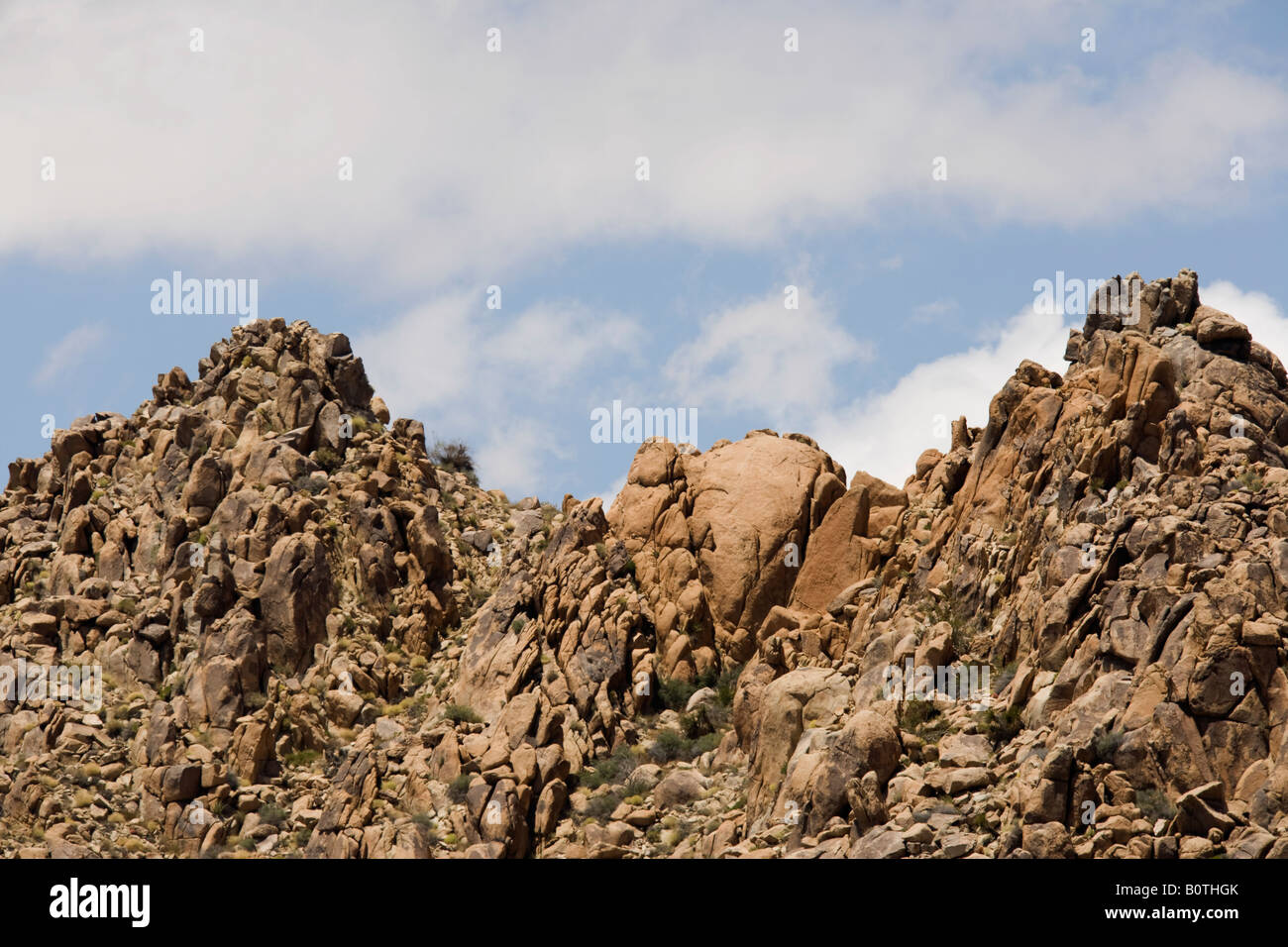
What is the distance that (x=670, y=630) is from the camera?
59969 mm

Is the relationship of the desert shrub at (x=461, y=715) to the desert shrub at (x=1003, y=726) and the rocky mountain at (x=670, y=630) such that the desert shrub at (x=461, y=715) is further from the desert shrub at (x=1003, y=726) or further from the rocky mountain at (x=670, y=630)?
the desert shrub at (x=1003, y=726)

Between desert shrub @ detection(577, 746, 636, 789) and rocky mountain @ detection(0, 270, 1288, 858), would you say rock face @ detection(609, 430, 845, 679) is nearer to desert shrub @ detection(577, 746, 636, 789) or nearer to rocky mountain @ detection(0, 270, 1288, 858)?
rocky mountain @ detection(0, 270, 1288, 858)

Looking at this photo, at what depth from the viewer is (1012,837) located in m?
36.6

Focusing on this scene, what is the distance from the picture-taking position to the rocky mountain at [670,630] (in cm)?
3925

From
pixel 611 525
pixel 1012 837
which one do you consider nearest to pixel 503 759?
pixel 611 525

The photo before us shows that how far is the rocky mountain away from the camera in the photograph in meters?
39.2

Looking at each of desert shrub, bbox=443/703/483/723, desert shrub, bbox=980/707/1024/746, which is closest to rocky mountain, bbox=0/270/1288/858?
desert shrub, bbox=980/707/1024/746

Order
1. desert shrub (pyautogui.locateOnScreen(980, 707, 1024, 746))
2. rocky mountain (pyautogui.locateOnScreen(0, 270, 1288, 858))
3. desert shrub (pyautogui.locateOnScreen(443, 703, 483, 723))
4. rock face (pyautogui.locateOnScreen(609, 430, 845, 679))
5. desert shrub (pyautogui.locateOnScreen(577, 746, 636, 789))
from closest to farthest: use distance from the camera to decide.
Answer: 1. rocky mountain (pyautogui.locateOnScreen(0, 270, 1288, 858))
2. desert shrub (pyautogui.locateOnScreen(980, 707, 1024, 746))
3. desert shrub (pyautogui.locateOnScreen(577, 746, 636, 789))
4. desert shrub (pyautogui.locateOnScreen(443, 703, 483, 723))
5. rock face (pyautogui.locateOnScreen(609, 430, 845, 679))

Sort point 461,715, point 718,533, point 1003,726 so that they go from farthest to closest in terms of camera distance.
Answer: point 718,533 → point 461,715 → point 1003,726

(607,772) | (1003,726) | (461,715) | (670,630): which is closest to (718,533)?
(670,630)

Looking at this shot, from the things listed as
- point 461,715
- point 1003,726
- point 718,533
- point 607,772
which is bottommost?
point 607,772

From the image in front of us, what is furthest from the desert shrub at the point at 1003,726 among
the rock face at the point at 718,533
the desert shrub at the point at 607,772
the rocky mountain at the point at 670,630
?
the rock face at the point at 718,533

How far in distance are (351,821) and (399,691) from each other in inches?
436

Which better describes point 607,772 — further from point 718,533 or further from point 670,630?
point 718,533
